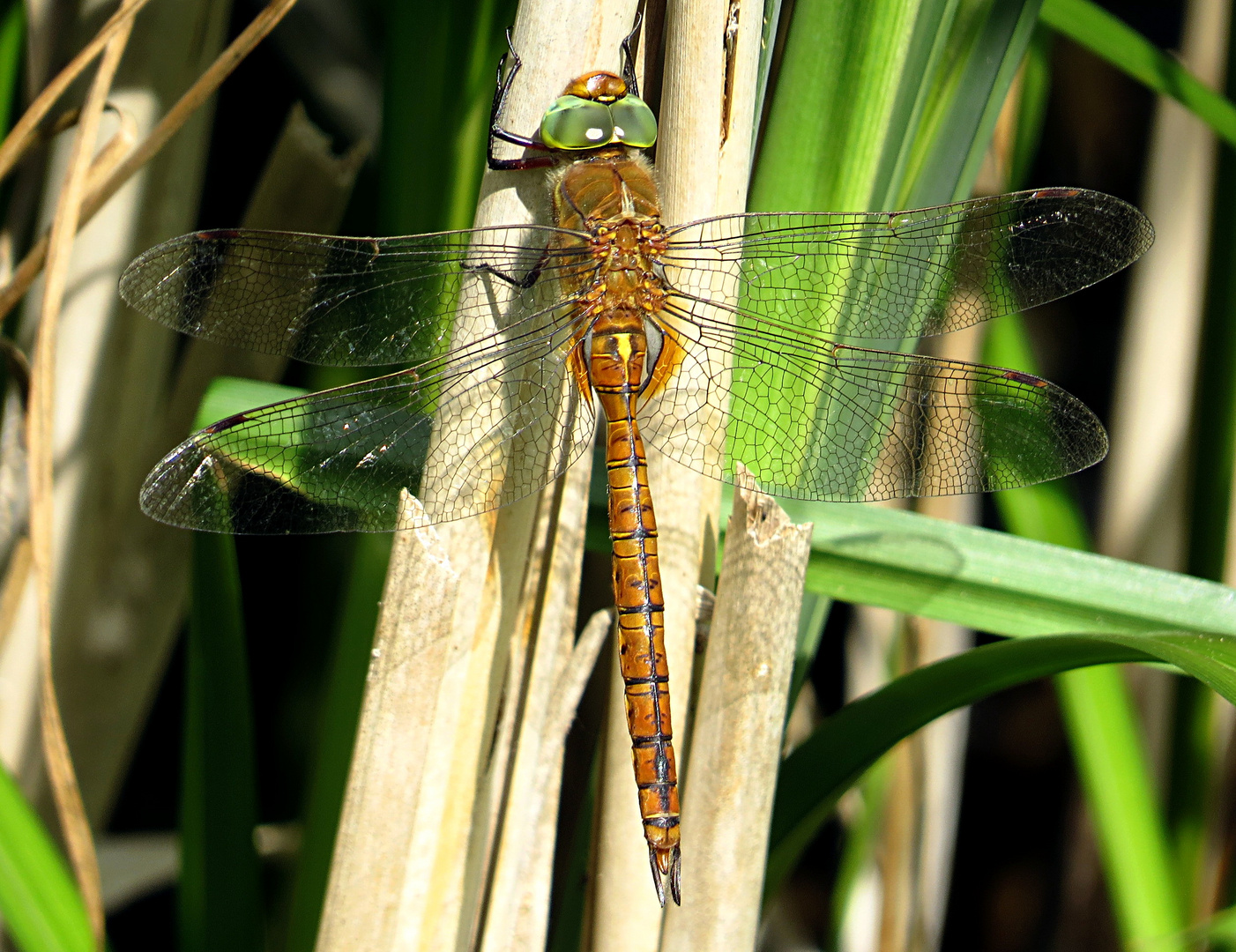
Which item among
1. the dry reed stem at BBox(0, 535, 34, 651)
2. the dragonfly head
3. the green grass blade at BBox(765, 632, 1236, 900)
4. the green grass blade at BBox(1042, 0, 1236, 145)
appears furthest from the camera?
the dry reed stem at BBox(0, 535, 34, 651)

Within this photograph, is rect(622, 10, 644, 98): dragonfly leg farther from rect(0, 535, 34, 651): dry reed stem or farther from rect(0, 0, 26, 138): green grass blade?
rect(0, 535, 34, 651): dry reed stem

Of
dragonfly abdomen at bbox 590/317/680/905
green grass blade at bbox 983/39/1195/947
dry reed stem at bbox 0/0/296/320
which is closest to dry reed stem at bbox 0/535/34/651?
dry reed stem at bbox 0/0/296/320

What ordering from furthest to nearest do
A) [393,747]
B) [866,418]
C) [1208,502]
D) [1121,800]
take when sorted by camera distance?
[1208,502], [1121,800], [866,418], [393,747]

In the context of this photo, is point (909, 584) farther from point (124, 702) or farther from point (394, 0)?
point (124, 702)

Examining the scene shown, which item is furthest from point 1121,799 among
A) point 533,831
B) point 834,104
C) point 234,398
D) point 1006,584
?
point 234,398

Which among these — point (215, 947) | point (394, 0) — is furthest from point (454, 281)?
point (215, 947)

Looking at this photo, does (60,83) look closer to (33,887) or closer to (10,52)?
(10,52)

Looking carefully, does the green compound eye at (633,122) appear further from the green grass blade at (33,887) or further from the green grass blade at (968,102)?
the green grass blade at (33,887)
